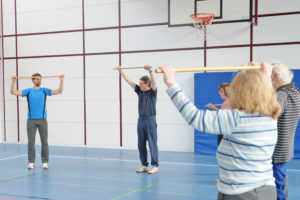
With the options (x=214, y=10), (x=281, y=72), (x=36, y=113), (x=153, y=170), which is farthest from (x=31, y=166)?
(x=281, y=72)

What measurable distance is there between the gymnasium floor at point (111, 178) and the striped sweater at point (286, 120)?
1.93m

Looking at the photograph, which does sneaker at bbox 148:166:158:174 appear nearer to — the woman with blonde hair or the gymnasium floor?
the gymnasium floor

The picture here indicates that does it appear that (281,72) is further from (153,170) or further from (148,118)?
(153,170)

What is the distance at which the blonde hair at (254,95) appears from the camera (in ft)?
5.75

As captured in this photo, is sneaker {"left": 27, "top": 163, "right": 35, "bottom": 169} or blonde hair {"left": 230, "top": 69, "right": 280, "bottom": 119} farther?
sneaker {"left": 27, "top": 163, "right": 35, "bottom": 169}

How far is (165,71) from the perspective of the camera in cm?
184

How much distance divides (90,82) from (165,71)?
7940 mm

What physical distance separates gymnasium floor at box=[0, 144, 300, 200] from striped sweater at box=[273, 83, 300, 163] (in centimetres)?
193

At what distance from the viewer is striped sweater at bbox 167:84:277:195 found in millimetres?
1767

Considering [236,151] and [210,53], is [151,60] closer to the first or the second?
[210,53]

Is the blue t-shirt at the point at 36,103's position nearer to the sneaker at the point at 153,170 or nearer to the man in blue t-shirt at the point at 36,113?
the man in blue t-shirt at the point at 36,113

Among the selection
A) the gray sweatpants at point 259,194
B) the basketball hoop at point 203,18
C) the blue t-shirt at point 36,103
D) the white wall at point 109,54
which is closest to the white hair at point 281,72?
the gray sweatpants at point 259,194

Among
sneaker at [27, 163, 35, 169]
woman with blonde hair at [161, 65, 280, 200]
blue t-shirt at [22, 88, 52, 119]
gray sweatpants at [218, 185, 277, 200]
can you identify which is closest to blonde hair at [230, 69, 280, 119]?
woman with blonde hair at [161, 65, 280, 200]

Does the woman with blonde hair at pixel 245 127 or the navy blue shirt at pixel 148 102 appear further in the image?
the navy blue shirt at pixel 148 102
